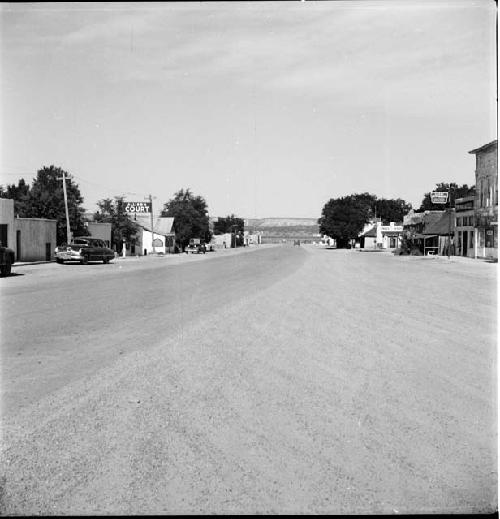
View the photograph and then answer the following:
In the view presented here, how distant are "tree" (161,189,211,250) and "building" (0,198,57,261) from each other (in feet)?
164

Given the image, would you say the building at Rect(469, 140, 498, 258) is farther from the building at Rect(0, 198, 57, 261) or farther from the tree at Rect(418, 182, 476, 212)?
the tree at Rect(418, 182, 476, 212)

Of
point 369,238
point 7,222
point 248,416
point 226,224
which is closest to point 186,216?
point 369,238

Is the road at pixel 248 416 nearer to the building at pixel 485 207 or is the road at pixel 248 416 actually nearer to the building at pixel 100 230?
the building at pixel 485 207

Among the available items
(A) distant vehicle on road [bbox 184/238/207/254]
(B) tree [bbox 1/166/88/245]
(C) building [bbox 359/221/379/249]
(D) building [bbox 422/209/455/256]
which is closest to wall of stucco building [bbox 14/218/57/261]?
(B) tree [bbox 1/166/88/245]

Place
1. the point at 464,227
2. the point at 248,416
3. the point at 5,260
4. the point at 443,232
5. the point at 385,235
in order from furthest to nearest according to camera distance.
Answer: the point at 385,235, the point at 443,232, the point at 464,227, the point at 5,260, the point at 248,416

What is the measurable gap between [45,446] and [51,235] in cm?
4820

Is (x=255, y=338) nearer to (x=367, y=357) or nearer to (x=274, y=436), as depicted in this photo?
(x=367, y=357)

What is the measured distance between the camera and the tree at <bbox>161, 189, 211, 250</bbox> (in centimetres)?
10244

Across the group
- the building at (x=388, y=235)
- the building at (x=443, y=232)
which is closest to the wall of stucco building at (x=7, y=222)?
the building at (x=443, y=232)

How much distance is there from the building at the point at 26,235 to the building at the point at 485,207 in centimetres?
3133

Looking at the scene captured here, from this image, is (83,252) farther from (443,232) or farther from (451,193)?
(451,193)

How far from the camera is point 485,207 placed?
5475cm

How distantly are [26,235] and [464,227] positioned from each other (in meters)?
38.7

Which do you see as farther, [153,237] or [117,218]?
[153,237]
